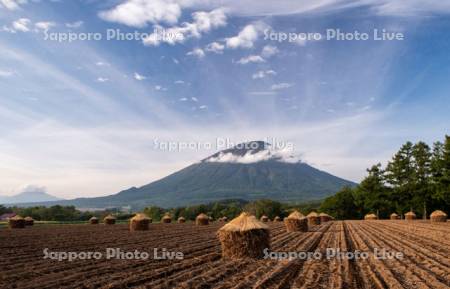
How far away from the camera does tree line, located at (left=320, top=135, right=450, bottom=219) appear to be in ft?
193

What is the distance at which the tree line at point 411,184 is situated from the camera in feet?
193

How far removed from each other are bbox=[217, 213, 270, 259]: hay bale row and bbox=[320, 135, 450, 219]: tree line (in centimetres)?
4910

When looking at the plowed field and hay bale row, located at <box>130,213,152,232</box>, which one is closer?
the plowed field

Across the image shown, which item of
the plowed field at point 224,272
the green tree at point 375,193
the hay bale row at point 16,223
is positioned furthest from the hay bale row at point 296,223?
the green tree at point 375,193

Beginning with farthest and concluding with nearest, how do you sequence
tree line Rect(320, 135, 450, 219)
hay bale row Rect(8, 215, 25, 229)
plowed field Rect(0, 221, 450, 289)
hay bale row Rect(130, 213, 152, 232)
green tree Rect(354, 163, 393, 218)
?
green tree Rect(354, 163, 393, 218) < tree line Rect(320, 135, 450, 219) < hay bale row Rect(8, 215, 25, 229) < hay bale row Rect(130, 213, 152, 232) < plowed field Rect(0, 221, 450, 289)

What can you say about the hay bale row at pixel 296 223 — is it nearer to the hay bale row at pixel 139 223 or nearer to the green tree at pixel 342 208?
the hay bale row at pixel 139 223

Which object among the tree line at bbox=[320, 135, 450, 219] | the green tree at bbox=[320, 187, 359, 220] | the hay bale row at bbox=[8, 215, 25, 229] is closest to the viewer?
the hay bale row at bbox=[8, 215, 25, 229]

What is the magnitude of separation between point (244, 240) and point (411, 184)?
58.4 metres

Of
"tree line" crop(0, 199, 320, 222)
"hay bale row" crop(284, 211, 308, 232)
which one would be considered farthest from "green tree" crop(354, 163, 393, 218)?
"hay bale row" crop(284, 211, 308, 232)

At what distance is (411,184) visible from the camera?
2628 inches

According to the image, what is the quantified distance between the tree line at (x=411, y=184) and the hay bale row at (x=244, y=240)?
1933 inches

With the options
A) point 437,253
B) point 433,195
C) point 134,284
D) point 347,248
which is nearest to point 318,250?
point 347,248

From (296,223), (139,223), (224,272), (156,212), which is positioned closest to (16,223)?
(139,223)

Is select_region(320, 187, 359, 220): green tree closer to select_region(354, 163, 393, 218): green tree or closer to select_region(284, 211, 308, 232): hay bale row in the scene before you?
select_region(354, 163, 393, 218): green tree
